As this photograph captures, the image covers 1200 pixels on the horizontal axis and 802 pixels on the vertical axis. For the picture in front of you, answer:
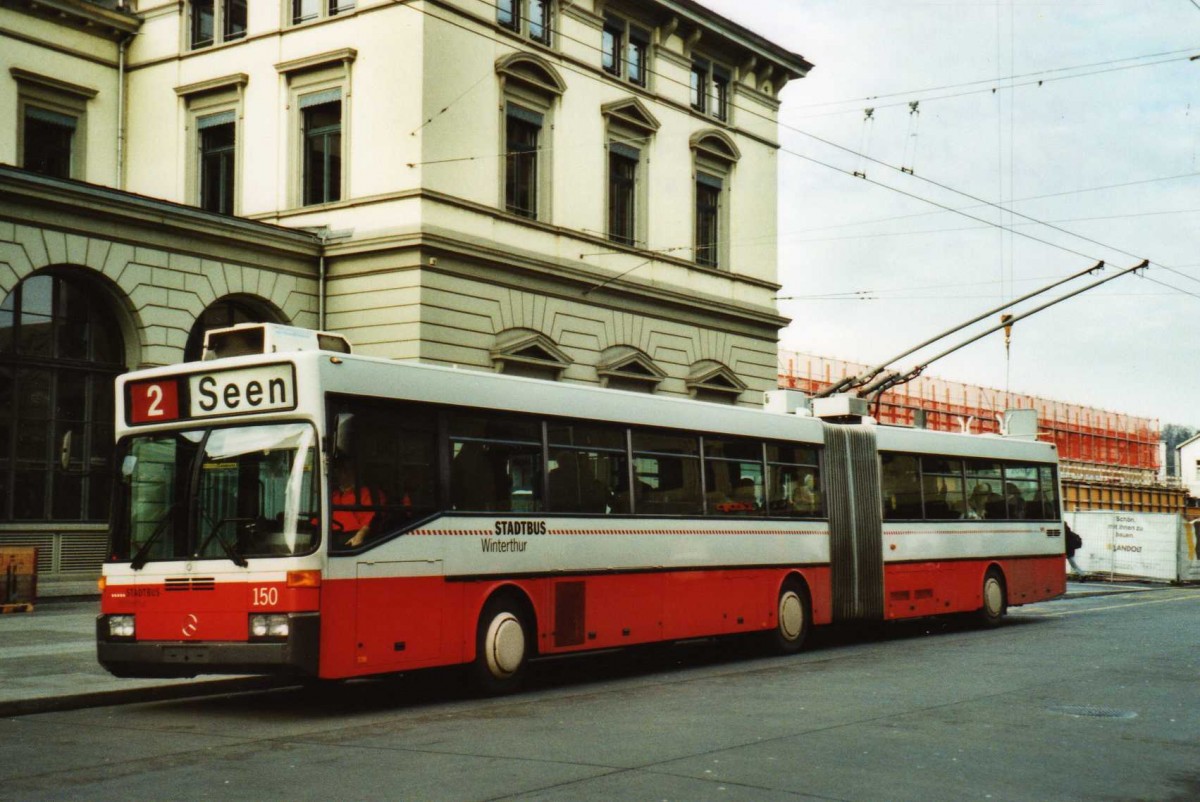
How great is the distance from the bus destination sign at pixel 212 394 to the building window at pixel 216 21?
17.5m

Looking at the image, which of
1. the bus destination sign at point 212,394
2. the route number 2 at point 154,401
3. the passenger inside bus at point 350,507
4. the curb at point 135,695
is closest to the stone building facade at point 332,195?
the curb at point 135,695

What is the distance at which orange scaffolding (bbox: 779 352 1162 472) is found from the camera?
5459 centimetres

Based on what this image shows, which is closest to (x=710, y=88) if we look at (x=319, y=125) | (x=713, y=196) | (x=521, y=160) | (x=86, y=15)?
(x=713, y=196)

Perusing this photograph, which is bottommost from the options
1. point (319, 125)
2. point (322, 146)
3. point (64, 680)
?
point (64, 680)

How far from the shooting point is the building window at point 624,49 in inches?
1192

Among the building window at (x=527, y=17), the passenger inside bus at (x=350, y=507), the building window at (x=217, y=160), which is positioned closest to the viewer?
the passenger inside bus at (x=350, y=507)

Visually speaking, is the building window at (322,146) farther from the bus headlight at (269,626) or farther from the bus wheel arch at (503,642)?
the bus headlight at (269,626)

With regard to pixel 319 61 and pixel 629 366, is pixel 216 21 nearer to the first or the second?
pixel 319 61

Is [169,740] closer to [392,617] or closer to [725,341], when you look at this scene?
[392,617]

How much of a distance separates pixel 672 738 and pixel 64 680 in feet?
21.2

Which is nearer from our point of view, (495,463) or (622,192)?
(495,463)

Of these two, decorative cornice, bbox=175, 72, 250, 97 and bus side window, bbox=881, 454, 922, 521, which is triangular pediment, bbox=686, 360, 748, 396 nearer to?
bus side window, bbox=881, 454, 922, 521

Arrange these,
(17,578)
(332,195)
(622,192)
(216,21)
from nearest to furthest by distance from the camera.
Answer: (17,578) < (332,195) < (216,21) < (622,192)

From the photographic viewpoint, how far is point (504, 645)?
13367 millimetres
